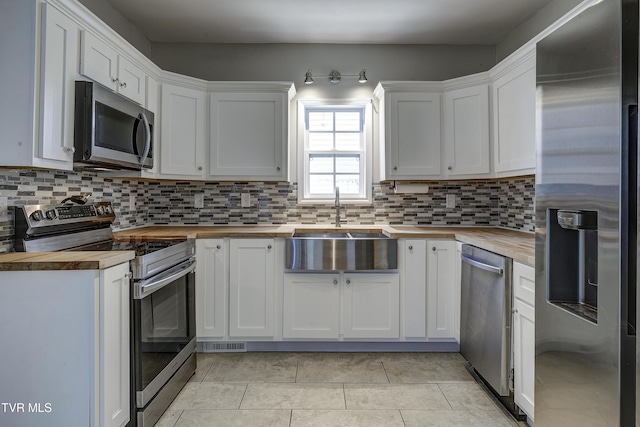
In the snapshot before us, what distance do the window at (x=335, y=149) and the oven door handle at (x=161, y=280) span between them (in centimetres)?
144

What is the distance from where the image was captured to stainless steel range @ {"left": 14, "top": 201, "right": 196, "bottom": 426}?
5.65ft

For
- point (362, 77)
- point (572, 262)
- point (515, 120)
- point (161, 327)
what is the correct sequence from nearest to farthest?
1. point (572, 262)
2. point (161, 327)
3. point (515, 120)
4. point (362, 77)

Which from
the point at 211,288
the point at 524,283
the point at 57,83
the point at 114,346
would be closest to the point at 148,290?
the point at 114,346

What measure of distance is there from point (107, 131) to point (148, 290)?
2.96 ft

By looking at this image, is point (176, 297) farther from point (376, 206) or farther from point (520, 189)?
point (520, 189)

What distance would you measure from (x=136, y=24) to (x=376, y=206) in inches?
102

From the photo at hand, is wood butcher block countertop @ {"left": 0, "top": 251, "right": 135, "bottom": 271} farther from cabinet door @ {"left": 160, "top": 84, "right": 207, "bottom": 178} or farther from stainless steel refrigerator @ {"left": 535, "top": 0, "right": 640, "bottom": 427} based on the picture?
stainless steel refrigerator @ {"left": 535, "top": 0, "right": 640, "bottom": 427}

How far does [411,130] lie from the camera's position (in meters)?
2.97

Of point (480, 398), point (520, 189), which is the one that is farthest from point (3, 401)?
point (520, 189)

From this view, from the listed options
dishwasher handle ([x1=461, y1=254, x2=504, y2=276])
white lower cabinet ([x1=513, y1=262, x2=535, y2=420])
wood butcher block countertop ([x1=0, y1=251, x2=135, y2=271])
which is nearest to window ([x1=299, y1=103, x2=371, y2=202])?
dishwasher handle ([x1=461, y1=254, x2=504, y2=276])

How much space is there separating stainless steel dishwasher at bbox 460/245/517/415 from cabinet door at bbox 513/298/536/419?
5 centimetres

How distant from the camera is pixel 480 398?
209 cm

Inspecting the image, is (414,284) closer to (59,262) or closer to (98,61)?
(59,262)

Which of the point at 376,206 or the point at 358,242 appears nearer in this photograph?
the point at 358,242
